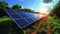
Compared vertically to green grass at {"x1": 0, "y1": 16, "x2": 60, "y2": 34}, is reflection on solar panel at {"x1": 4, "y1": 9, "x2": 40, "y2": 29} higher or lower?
higher

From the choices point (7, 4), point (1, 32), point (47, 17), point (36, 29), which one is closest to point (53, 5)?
point (47, 17)

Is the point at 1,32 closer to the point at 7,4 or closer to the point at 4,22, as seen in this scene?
the point at 4,22

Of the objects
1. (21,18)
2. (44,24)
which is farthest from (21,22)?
(44,24)

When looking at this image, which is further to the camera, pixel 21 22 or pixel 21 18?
pixel 21 18

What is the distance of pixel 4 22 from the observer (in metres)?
6.08

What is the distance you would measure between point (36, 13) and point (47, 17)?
0.47 meters

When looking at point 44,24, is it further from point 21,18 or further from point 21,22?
point 21,22

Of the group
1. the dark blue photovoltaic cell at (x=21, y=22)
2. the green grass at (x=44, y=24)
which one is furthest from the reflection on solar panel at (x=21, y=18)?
the green grass at (x=44, y=24)

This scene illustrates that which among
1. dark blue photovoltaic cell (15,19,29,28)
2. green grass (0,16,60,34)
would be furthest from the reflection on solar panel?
green grass (0,16,60,34)

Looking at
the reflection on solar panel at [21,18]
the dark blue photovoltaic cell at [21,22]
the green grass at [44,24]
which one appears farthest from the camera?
the green grass at [44,24]

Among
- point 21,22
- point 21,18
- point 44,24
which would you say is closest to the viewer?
point 21,22

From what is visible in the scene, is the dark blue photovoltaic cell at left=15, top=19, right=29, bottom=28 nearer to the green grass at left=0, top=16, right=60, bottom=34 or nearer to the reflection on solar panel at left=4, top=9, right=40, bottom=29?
the reflection on solar panel at left=4, top=9, right=40, bottom=29

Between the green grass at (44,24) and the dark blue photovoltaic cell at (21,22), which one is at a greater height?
the dark blue photovoltaic cell at (21,22)

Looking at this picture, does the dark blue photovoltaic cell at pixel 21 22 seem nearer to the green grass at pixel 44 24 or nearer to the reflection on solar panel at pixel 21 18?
the reflection on solar panel at pixel 21 18
